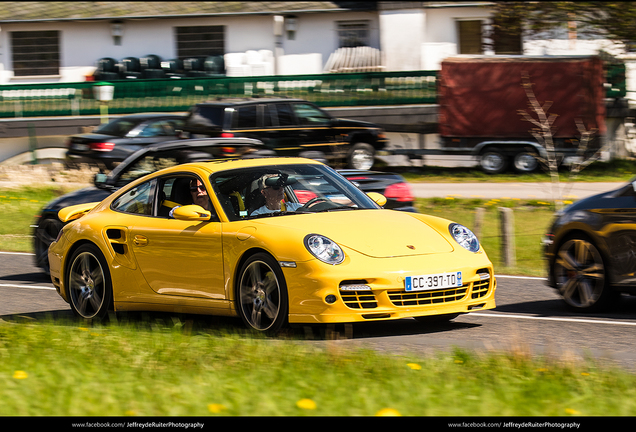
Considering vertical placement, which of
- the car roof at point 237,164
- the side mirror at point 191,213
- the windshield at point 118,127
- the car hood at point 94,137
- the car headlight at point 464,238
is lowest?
the car headlight at point 464,238

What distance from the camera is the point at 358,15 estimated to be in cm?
3169

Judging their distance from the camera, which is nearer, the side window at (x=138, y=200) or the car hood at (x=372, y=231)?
the car hood at (x=372, y=231)

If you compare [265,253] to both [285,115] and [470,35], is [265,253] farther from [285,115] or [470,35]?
[470,35]

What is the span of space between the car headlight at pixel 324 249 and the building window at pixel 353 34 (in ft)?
85.1

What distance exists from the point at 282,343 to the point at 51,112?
25475 mm

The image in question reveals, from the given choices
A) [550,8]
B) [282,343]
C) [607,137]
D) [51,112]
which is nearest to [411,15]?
[550,8]

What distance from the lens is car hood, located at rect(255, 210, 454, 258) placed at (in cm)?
682

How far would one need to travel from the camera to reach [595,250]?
8.51 m

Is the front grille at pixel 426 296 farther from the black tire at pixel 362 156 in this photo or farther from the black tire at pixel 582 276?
the black tire at pixel 362 156

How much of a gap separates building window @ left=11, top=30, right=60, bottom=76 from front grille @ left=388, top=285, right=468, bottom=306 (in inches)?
1144

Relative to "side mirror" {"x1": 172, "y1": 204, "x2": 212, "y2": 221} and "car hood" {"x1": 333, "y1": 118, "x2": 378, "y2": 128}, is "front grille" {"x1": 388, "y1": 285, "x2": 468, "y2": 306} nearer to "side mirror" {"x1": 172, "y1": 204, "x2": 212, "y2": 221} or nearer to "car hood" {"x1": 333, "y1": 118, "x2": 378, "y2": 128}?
"side mirror" {"x1": 172, "y1": 204, "x2": 212, "y2": 221}

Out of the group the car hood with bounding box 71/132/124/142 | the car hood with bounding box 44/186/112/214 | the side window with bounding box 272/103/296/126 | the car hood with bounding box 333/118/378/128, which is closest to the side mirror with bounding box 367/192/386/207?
the car hood with bounding box 44/186/112/214

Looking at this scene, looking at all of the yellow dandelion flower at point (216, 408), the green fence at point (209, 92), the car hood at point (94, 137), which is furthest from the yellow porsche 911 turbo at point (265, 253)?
the green fence at point (209, 92)

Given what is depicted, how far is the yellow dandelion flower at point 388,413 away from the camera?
4066mm
